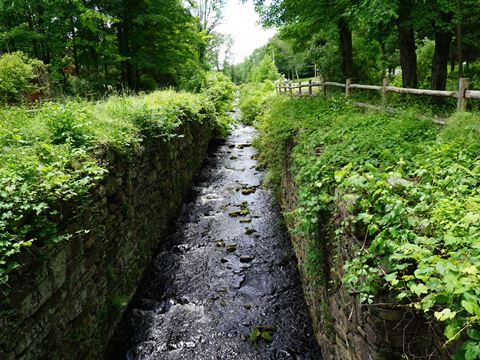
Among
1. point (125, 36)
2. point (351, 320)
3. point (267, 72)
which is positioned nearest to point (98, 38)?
point (125, 36)

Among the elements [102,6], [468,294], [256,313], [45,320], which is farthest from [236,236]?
[102,6]

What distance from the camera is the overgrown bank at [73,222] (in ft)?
10.5

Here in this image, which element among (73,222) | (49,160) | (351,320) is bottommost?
(351,320)

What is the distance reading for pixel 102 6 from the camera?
49.5ft

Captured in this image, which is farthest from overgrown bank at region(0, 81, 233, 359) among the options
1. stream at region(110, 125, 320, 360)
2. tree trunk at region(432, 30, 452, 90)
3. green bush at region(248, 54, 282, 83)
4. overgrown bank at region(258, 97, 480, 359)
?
green bush at region(248, 54, 282, 83)

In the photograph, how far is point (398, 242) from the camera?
8.24 ft

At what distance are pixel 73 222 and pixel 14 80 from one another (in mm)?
8611

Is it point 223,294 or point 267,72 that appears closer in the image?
point 223,294

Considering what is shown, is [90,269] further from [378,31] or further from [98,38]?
[98,38]

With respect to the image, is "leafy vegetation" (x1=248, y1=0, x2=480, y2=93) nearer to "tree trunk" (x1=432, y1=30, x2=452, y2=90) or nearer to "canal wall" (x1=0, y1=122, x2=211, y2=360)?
"tree trunk" (x1=432, y1=30, x2=452, y2=90)

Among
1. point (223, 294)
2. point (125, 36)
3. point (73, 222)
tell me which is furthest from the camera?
point (125, 36)

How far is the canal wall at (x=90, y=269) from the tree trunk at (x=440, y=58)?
826cm

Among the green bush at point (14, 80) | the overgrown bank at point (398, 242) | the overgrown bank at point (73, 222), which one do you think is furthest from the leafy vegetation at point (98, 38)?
the overgrown bank at point (398, 242)

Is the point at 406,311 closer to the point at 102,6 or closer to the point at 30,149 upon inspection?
the point at 30,149
